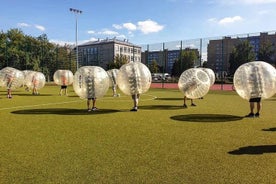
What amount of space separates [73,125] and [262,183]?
694 centimetres

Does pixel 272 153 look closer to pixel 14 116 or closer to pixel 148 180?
pixel 148 180

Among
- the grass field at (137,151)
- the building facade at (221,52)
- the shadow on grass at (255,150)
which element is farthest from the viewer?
the building facade at (221,52)

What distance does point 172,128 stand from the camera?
948 cm

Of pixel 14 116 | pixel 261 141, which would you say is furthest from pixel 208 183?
pixel 14 116

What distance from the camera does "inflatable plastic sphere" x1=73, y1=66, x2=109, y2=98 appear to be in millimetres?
12883

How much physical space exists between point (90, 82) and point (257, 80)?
7.27m

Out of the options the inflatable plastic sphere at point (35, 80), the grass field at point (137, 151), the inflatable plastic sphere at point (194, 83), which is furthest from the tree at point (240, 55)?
the grass field at point (137, 151)

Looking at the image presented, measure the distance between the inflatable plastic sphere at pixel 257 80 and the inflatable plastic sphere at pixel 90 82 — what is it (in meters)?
6.35

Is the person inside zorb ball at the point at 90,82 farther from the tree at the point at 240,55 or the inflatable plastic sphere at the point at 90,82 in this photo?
the tree at the point at 240,55

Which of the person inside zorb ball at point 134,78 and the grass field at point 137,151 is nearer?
the grass field at point 137,151

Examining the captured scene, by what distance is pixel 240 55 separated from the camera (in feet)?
145

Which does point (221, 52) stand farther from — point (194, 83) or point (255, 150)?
point (255, 150)

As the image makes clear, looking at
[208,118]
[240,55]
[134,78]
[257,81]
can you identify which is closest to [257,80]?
[257,81]

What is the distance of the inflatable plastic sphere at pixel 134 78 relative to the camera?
13.1 meters
